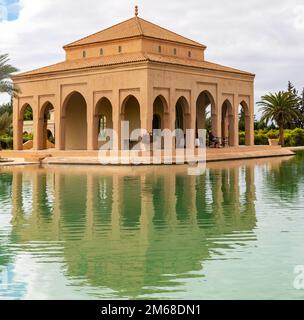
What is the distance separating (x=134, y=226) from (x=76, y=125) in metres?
30.6

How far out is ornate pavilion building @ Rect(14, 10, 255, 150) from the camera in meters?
33.3

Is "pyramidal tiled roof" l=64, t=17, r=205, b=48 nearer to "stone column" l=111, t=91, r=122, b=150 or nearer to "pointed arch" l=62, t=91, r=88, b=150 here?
"pointed arch" l=62, t=91, r=88, b=150

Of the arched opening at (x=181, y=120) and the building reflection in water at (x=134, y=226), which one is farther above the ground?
the arched opening at (x=181, y=120)

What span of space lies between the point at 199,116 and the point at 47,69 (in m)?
12.1

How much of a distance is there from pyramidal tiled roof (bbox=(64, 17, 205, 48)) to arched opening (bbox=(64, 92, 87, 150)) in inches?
167

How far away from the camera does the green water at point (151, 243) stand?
6574 millimetres

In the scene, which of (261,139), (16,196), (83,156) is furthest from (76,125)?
(16,196)

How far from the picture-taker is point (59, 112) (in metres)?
37.1

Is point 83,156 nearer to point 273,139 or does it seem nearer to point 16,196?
point 16,196

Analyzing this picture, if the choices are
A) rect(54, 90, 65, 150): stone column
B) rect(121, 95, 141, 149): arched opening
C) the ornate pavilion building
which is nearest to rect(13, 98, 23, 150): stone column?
the ornate pavilion building

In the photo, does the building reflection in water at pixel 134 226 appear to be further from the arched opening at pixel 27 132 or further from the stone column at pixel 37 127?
the arched opening at pixel 27 132

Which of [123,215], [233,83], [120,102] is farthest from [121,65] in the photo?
[123,215]

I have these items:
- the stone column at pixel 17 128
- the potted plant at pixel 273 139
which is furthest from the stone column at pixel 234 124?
the stone column at pixel 17 128

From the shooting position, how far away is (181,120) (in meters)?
40.9
